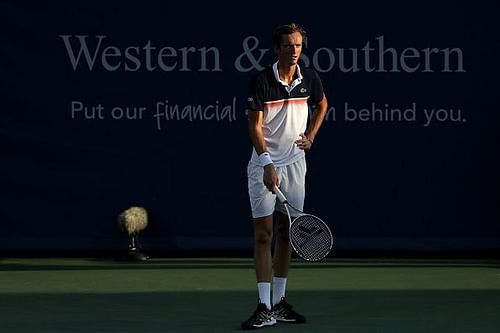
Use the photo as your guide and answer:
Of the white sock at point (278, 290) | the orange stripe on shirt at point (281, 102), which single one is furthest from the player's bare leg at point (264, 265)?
the orange stripe on shirt at point (281, 102)

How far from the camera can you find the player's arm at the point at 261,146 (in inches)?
245

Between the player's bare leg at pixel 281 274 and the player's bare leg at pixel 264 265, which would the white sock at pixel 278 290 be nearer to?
the player's bare leg at pixel 281 274

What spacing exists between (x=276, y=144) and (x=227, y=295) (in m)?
1.53

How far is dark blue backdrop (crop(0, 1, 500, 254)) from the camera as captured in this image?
9.57m

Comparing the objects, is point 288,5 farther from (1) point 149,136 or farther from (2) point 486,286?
(2) point 486,286

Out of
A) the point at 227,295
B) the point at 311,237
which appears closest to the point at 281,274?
the point at 311,237

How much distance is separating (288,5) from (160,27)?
0.85 metres

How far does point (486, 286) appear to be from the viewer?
805 centimetres

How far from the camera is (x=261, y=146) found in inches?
247

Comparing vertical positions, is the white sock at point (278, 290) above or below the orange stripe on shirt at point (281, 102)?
below

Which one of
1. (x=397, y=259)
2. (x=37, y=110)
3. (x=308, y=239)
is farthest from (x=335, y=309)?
(x=37, y=110)

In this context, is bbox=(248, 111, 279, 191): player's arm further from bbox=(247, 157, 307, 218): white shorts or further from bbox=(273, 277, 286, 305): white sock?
bbox=(273, 277, 286, 305): white sock

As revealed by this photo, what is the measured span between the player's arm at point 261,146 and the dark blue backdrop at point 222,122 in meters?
3.33

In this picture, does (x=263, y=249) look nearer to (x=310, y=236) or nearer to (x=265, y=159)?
(x=310, y=236)
